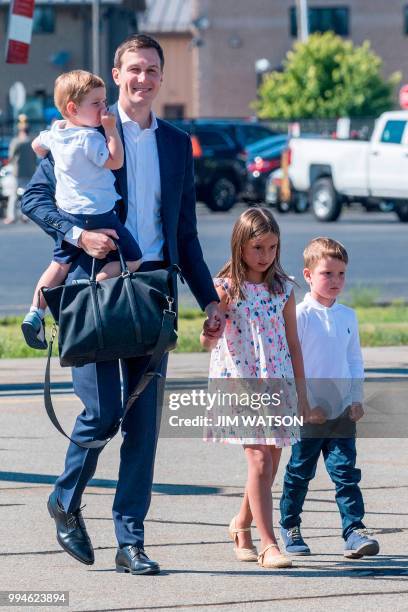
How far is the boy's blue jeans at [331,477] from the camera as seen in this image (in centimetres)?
601

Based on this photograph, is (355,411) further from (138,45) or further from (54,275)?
(138,45)

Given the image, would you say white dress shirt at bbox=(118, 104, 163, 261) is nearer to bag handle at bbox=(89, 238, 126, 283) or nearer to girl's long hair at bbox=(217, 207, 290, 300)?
bag handle at bbox=(89, 238, 126, 283)

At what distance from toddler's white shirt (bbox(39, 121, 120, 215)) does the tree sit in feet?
171

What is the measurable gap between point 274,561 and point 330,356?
0.87m

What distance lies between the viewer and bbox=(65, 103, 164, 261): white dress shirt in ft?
18.6

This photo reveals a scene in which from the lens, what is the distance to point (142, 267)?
566 centimetres

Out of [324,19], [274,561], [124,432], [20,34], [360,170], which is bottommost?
[274,561]

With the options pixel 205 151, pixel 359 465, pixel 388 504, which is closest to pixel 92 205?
pixel 388 504

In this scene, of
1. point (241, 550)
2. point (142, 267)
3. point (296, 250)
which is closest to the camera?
point (142, 267)

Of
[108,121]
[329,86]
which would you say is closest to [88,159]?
[108,121]

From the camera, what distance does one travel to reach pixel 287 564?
→ 224 inches

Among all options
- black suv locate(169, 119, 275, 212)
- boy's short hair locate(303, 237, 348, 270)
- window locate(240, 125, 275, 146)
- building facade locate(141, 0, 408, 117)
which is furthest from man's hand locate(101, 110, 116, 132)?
building facade locate(141, 0, 408, 117)

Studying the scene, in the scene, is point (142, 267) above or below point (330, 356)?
above

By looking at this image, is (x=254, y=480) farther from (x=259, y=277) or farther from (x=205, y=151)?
(x=205, y=151)
